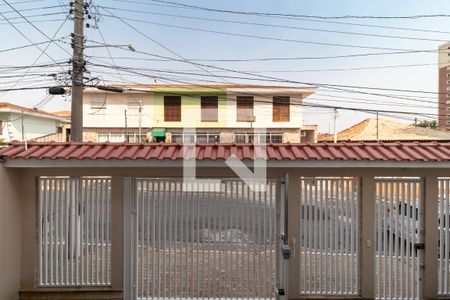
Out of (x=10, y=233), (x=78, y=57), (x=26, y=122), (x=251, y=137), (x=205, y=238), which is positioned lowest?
(x=205, y=238)

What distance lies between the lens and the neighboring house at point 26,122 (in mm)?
21109

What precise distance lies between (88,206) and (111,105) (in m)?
21.2

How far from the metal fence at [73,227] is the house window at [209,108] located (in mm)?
19723

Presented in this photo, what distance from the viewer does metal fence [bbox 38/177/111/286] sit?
5000 millimetres

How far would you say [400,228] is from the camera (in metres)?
4.97

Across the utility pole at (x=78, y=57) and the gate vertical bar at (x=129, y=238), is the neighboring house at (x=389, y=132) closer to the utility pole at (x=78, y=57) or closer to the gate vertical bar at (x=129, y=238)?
the utility pole at (x=78, y=57)

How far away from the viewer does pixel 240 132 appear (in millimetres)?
24156

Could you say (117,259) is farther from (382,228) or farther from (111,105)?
(111,105)

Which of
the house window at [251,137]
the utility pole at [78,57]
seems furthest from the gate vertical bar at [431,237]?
the house window at [251,137]

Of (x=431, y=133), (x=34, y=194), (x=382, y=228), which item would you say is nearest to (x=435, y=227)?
(x=382, y=228)

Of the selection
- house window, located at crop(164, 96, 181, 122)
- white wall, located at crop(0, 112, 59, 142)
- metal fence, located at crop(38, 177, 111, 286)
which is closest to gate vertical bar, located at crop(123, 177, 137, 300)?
metal fence, located at crop(38, 177, 111, 286)

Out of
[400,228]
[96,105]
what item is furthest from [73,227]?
[96,105]

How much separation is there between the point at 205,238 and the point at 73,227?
2.18 m

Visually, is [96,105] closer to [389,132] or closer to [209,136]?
[209,136]
